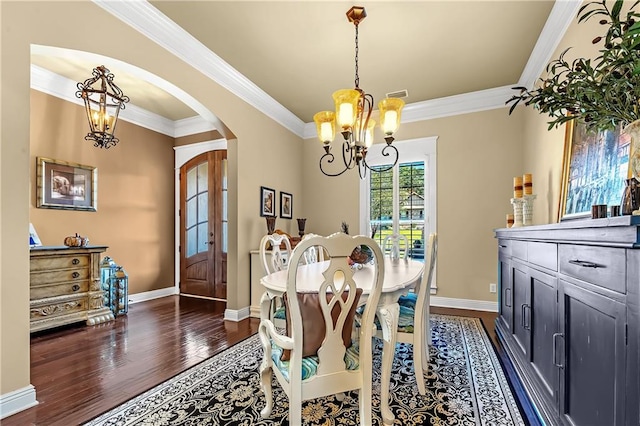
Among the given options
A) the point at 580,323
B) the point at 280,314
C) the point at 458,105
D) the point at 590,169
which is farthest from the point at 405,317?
the point at 458,105

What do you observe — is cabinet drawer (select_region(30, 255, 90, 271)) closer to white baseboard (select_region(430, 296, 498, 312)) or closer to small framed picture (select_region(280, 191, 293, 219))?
small framed picture (select_region(280, 191, 293, 219))

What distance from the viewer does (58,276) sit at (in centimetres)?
347

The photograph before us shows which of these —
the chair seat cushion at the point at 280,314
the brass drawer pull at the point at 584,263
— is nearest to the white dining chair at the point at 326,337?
the chair seat cushion at the point at 280,314

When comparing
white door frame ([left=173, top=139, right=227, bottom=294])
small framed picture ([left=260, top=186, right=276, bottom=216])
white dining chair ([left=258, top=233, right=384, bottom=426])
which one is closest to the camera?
white dining chair ([left=258, top=233, right=384, bottom=426])

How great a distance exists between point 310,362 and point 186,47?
3009 mm

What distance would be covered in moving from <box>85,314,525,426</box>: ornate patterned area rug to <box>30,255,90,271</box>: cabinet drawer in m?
2.23

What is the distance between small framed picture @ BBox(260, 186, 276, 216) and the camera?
4.31 m

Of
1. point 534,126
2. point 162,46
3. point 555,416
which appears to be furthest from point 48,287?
point 534,126

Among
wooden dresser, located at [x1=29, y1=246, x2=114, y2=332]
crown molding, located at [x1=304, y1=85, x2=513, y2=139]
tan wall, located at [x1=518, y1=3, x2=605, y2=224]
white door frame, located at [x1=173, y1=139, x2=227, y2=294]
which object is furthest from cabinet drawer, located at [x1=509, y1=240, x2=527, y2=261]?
white door frame, located at [x1=173, y1=139, x2=227, y2=294]

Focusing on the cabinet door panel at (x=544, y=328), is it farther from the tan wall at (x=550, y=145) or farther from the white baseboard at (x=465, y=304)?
the white baseboard at (x=465, y=304)

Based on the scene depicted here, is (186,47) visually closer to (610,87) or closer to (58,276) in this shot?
(58,276)

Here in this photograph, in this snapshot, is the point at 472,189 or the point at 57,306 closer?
the point at 57,306

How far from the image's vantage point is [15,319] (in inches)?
73.8

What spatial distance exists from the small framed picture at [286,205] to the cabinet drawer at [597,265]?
12.2 feet
